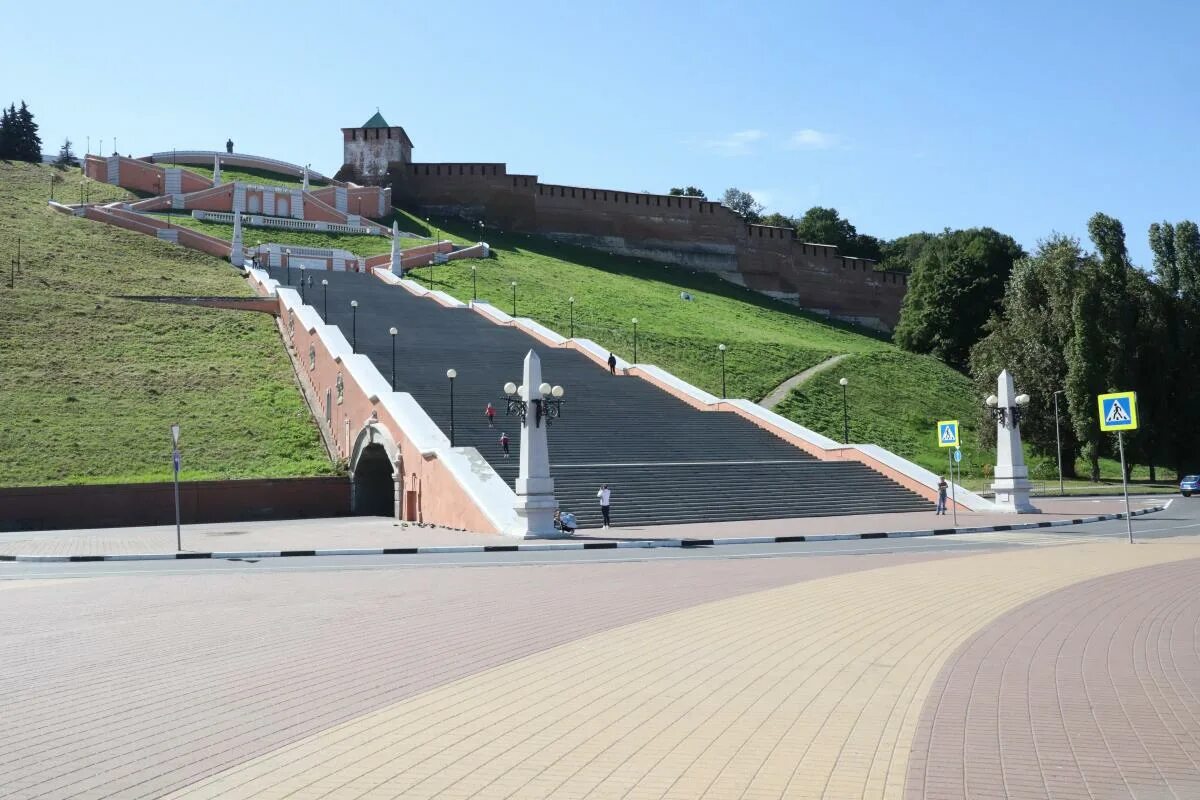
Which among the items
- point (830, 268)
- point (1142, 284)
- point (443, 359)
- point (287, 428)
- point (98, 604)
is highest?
point (830, 268)

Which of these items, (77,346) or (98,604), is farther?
(77,346)

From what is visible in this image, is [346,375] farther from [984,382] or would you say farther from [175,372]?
[984,382]

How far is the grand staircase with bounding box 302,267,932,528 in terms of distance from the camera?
939 inches

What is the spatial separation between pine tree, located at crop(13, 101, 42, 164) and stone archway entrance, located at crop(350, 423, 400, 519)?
5851cm

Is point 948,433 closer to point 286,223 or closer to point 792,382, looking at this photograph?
point 792,382

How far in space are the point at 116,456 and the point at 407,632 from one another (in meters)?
20.7

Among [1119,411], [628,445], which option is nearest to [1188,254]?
[628,445]

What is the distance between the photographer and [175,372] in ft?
112

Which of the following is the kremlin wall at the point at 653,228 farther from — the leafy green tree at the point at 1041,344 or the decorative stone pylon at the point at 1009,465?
the decorative stone pylon at the point at 1009,465

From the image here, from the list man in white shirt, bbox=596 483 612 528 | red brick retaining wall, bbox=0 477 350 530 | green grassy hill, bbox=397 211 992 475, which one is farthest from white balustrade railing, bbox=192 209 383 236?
man in white shirt, bbox=596 483 612 528

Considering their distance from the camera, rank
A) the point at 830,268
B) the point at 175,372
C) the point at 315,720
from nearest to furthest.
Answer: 1. the point at 315,720
2. the point at 175,372
3. the point at 830,268

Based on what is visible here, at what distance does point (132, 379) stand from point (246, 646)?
27057mm

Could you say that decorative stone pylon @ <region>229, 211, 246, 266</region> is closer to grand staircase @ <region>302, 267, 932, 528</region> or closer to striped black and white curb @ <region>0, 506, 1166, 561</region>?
grand staircase @ <region>302, 267, 932, 528</region>

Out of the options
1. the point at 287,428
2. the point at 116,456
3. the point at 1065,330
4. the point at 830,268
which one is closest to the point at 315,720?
the point at 116,456
